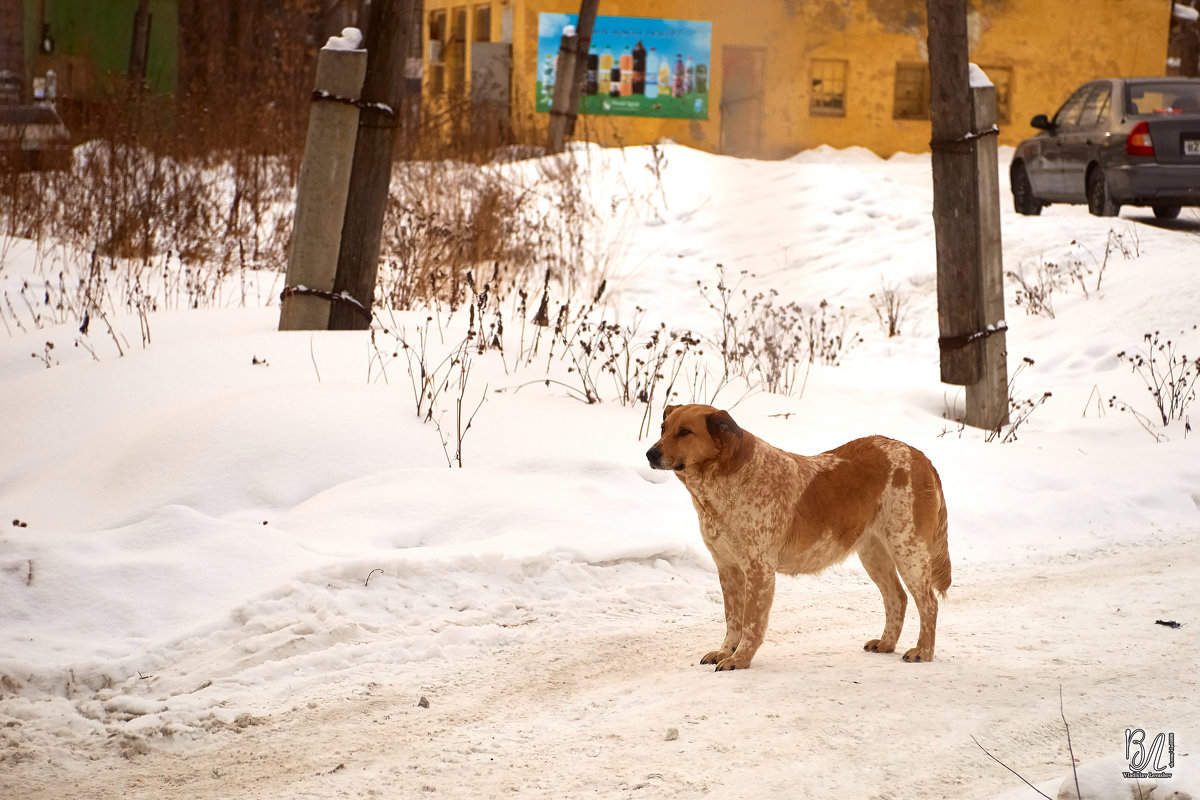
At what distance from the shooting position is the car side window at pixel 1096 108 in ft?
51.2

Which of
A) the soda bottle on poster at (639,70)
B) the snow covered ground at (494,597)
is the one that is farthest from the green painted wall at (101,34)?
the snow covered ground at (494,597)

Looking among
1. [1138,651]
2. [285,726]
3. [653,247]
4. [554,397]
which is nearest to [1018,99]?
[653,247]

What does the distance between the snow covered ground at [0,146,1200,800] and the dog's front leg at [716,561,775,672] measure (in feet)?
0.36

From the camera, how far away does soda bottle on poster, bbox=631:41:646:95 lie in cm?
2495

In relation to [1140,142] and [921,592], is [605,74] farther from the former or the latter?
[921,592]

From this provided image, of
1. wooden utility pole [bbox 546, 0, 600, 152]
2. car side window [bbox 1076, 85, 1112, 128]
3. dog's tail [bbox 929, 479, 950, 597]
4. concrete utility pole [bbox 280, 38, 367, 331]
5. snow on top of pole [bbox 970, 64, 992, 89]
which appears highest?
wooden utility pole [bbox 546, 0, 600, 152]

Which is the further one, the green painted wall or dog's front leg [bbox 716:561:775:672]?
the green painted wall

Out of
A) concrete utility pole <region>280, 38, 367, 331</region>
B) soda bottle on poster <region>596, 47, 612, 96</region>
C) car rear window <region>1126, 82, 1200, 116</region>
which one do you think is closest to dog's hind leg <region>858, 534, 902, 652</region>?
concrete utility pole <region>280, 38, 367, 331</region>

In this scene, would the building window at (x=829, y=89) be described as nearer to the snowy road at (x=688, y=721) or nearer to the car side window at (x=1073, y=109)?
the car side window at (x=1073, y=109)

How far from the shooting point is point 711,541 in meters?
4.02

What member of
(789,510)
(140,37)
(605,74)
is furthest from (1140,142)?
(140,37)

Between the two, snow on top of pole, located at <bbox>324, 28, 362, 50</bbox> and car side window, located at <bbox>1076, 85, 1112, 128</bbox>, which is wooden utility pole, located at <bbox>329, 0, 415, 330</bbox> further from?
car side window, located at <bbox>1076, 85, 1112, 128</bbox>

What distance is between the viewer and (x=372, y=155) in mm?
7352

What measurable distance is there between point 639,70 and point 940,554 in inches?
873
